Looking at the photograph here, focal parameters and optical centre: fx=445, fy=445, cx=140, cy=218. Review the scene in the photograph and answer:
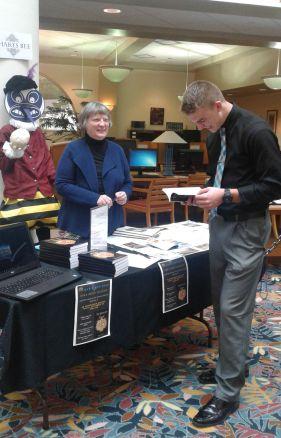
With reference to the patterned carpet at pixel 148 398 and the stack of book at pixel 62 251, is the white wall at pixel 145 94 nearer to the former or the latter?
the patterned carpet at pixel 148 398

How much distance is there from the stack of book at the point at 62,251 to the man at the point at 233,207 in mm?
599

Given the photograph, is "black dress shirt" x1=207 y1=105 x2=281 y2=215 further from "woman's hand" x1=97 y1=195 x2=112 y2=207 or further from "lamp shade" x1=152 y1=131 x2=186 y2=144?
"lamp shade" x1=152 y1=131 x2=186 y2=144

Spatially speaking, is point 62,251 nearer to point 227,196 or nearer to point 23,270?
point 23,270

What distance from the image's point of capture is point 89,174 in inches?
101

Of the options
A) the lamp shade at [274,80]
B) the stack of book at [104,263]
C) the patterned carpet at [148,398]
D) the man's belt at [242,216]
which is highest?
the lamp shade at [274,80]

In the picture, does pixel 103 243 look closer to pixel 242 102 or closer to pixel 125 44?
pixel 125 44

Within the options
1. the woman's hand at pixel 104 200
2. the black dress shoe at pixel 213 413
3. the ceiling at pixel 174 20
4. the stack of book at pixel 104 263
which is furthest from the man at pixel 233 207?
the ceiling at pixel 174 20

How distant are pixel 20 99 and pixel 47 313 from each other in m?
1.72

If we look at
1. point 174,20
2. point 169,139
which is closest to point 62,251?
point 174,20

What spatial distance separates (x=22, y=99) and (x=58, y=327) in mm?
1748

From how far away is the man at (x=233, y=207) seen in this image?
188 centimetres

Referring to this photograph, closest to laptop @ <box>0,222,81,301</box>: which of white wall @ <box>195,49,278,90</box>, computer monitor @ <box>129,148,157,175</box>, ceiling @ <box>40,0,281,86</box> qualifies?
ceiling @ <box>40,0,281,86</box>

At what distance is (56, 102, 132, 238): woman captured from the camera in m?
2.53

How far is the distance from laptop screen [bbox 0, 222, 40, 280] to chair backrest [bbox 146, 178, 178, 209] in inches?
170
